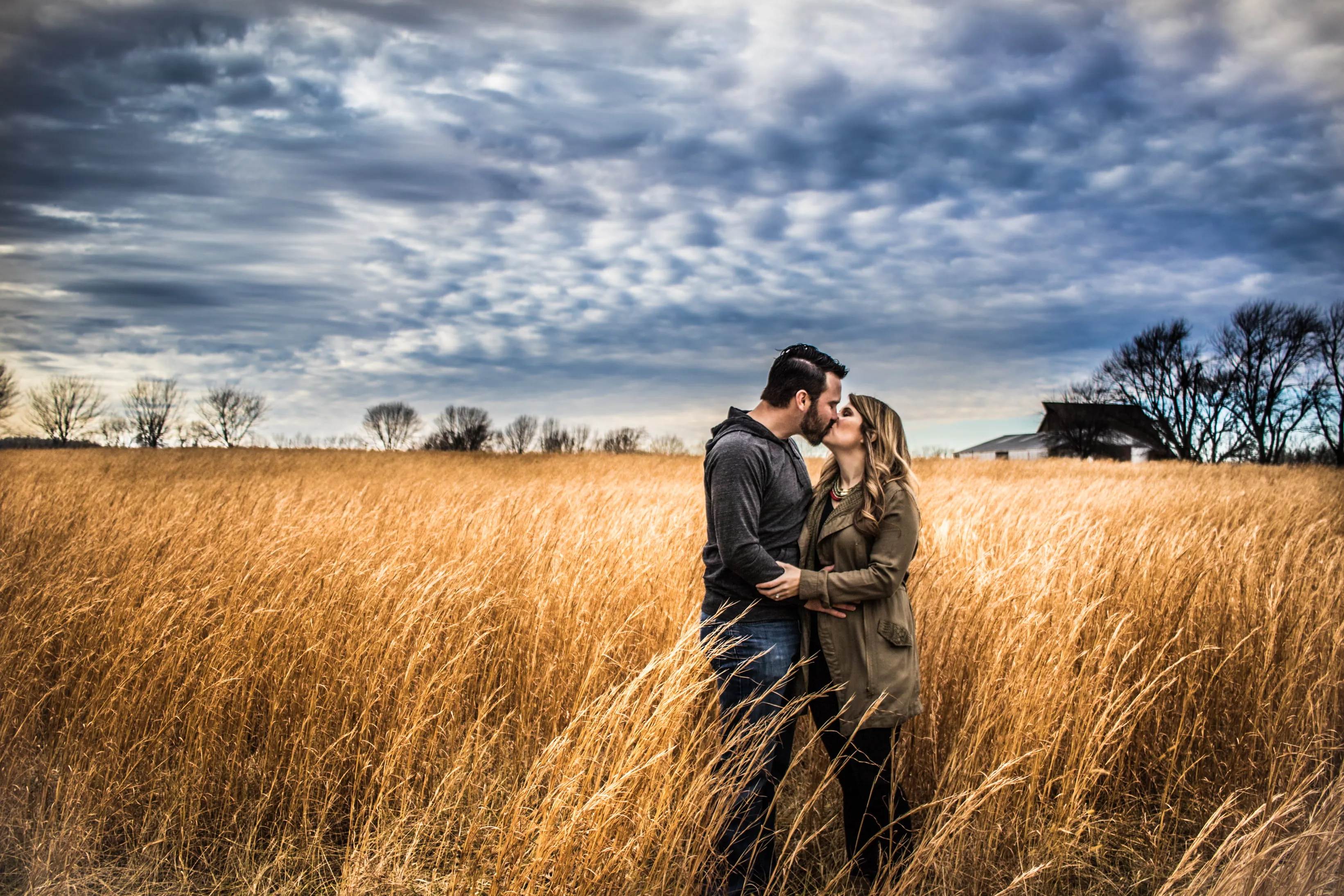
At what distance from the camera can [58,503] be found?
8.52 meters

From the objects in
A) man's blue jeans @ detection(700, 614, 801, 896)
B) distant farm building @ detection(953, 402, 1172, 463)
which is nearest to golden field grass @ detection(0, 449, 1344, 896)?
man's blue jeans @ detection(700, 614, 801, 896)

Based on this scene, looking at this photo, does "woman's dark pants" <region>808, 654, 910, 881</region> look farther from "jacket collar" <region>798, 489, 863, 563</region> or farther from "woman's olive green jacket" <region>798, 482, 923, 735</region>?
"jacket collar" <region>798, 489, 863, 563</region>

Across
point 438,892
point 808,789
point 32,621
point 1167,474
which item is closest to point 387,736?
point 438,892

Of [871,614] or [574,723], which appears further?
[871,614]

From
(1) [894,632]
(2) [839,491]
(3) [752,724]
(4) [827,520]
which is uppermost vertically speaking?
(2) [839,491]

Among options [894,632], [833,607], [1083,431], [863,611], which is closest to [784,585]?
[833,607]

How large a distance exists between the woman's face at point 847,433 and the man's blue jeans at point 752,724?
735 mm

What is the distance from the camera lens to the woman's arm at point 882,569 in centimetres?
259

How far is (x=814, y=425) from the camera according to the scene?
2830mm

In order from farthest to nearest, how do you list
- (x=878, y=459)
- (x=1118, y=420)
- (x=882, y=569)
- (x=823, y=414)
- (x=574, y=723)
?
(x=1118, y=420) < (x=823, y=414) < (x=878, y=459) < (x=882, y=569) < (x=574, y=723)

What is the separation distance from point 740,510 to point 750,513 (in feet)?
0.18

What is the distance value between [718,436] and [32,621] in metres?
5.06

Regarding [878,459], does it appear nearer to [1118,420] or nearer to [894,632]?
[894,632]

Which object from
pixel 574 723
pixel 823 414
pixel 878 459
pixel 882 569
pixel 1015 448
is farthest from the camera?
pixel 1015 448
